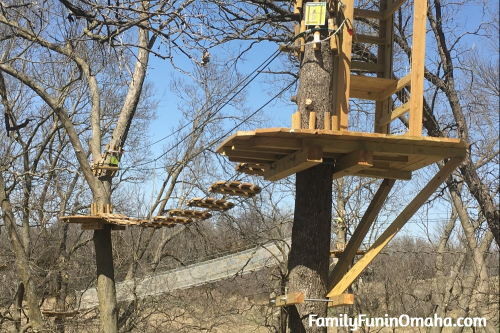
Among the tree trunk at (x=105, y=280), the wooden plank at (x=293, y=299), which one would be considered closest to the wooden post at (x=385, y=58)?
the wooden plank at (x=293, y=299)

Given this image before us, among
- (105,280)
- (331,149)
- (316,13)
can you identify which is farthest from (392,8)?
(105,280)

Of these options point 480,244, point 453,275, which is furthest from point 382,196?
point 453,275

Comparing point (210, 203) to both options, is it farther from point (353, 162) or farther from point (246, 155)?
point (353, 162)

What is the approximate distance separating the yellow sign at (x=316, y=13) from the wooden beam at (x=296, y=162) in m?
1.13

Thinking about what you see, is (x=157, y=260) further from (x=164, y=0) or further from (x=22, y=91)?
(x=164, y=0)

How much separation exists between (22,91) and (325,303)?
1336cm

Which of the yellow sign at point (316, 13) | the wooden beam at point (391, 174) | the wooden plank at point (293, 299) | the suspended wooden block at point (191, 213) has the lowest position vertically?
the wooden plank at point (293, 299)

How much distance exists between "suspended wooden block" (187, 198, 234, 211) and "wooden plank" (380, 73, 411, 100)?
6.96 ft

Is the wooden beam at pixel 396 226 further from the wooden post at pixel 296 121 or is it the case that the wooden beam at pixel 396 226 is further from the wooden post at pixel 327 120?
the wooden post at pixel 296 121

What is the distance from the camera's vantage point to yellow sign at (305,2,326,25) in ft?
16.0

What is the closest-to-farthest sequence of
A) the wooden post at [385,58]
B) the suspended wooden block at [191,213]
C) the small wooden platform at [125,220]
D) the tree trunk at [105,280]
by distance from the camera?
the wooden post at [385,58], the suspended wooden block at [191,213], the small wooden platform at [125,220], the tree trunk at [105,280]

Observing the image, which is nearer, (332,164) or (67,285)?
(332,164)

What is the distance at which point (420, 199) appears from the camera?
5.02 metres

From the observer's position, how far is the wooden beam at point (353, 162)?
4477mm
